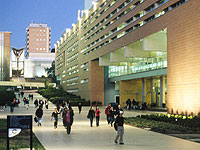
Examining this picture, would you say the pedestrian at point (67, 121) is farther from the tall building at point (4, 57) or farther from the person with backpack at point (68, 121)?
the tall building at point (4, 57)

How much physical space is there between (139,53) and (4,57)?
9953 centimetres

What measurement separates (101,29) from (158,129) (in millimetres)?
43096

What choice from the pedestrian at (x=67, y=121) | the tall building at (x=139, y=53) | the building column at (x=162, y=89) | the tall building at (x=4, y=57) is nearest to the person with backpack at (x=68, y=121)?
the pedestrian at (x=67, y=121)

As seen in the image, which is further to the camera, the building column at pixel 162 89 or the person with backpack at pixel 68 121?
the building column at pixel 162 89

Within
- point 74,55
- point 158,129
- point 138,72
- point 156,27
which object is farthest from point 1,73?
point 158,129

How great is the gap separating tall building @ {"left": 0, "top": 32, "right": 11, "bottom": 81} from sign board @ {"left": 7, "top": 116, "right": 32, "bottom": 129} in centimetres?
12570

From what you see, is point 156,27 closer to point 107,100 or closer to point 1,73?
point 107,100

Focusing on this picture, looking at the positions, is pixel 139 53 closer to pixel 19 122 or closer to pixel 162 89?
pixel 162 89

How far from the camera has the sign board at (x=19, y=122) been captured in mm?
11699

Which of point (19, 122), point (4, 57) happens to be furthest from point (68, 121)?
point (4, 57)

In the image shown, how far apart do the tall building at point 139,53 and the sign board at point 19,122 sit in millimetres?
19244

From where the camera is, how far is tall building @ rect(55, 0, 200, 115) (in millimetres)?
30125

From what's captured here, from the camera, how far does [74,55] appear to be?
3467 inches

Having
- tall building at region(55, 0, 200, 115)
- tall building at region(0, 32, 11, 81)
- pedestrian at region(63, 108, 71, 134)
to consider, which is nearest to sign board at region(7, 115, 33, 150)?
pedestrian at region(63, 108, 71, 134)
